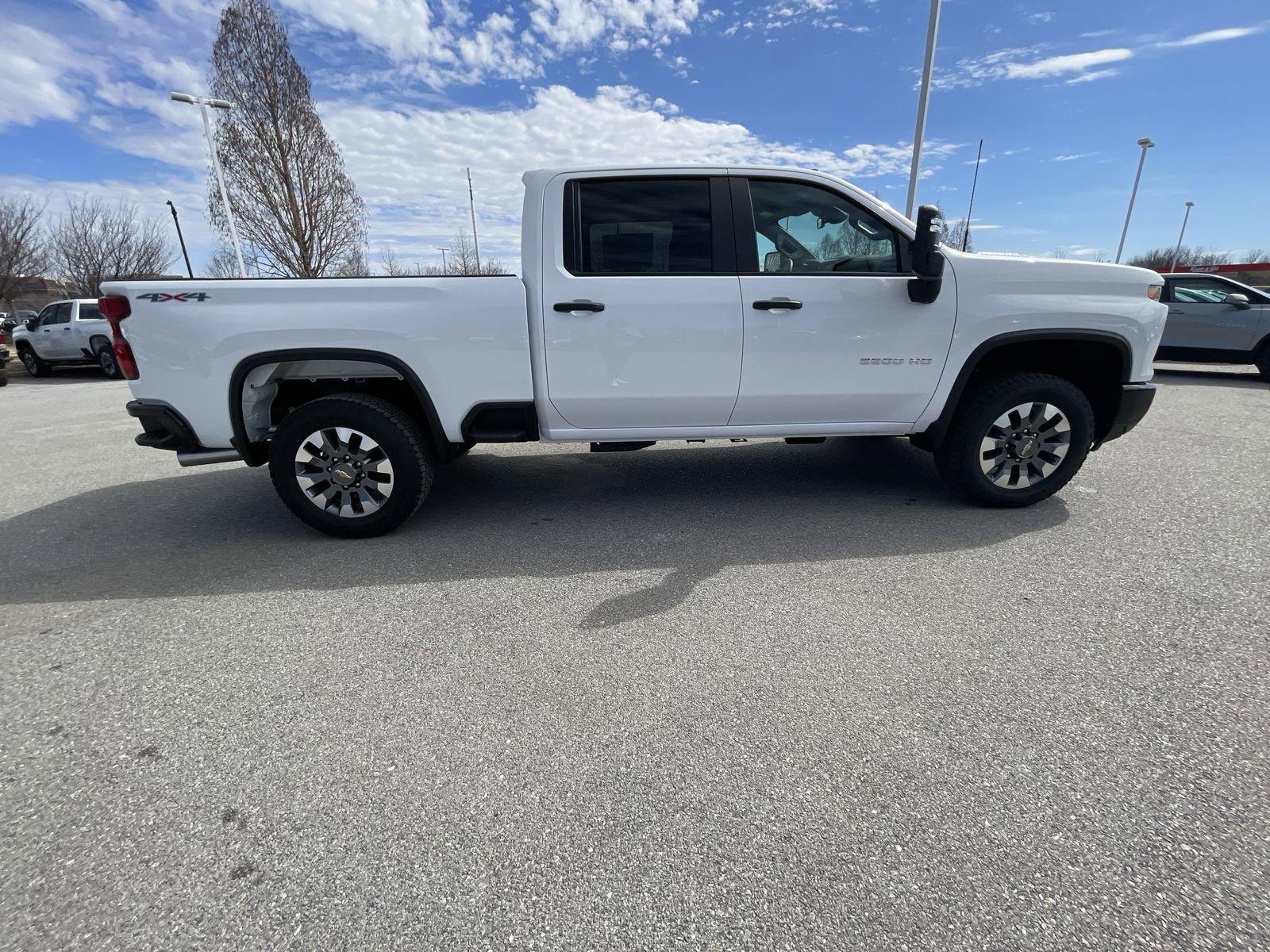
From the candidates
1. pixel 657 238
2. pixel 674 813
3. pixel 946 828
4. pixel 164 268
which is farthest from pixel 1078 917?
pixel 164 268

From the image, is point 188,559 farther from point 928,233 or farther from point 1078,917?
point 928,233

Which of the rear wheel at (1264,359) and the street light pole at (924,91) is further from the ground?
the street light pole at (924,91)

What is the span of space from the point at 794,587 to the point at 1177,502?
3.10 metres

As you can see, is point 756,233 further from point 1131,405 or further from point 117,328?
point 117,328

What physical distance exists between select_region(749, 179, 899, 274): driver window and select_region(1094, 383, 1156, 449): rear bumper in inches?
68.4

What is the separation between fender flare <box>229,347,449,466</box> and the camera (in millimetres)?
3512

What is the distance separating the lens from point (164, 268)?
30656 millimetres

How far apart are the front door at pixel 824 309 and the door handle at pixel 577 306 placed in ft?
2.78

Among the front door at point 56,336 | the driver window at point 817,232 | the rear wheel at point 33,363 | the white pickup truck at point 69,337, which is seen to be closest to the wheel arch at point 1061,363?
the driver window at point 817,232

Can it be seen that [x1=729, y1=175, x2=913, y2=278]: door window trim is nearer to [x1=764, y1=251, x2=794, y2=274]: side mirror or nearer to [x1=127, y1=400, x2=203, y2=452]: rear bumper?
[x1=764, y1=251, x2=794, y2=274]: side mirror

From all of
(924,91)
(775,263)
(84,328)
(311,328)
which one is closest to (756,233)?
(775,263)

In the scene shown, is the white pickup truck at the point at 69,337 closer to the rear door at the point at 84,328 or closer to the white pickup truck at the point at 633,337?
the rear door at the point at 84,328

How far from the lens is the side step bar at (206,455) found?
3662 mm

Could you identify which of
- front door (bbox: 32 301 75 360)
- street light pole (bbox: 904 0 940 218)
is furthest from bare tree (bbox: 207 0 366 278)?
street light pole (bbox: 904 0 940 218)
